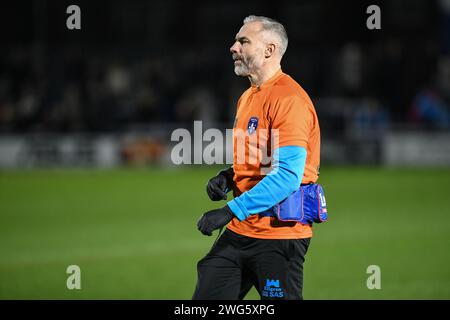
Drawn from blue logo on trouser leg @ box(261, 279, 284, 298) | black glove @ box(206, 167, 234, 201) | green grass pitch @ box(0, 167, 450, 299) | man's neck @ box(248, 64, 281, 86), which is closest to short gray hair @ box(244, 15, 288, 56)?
man's neck @ box(248, 64, 281, 86)

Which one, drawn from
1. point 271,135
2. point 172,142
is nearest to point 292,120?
point 271,135

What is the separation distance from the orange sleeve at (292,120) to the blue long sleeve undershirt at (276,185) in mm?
52

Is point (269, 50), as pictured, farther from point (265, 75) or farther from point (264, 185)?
point (264, 185)

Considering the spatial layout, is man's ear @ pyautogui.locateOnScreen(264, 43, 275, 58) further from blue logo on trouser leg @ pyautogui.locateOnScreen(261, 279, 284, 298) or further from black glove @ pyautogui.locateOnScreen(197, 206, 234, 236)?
blue logo on trouser leg @ pyautogui.locateOnScreen(261, 279, 284, 298)

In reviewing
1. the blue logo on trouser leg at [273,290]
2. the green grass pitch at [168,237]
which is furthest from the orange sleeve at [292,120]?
the green grass pitch at [168,237]

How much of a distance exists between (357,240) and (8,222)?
5833 millimetres

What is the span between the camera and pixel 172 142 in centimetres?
→ 2345

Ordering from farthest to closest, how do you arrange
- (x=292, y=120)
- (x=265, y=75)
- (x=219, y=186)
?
(x=219, y=186) → (x=265, y=75) → (x=292, y=120)

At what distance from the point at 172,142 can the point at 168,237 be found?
1072 centimetres

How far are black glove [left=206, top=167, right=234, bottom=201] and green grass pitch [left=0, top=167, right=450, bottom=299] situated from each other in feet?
10.9

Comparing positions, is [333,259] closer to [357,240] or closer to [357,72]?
[357,240]

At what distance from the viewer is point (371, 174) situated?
70.2 ft

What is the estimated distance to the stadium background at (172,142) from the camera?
10.7 metres

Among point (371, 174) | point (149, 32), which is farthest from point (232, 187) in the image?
point (149, 32)
